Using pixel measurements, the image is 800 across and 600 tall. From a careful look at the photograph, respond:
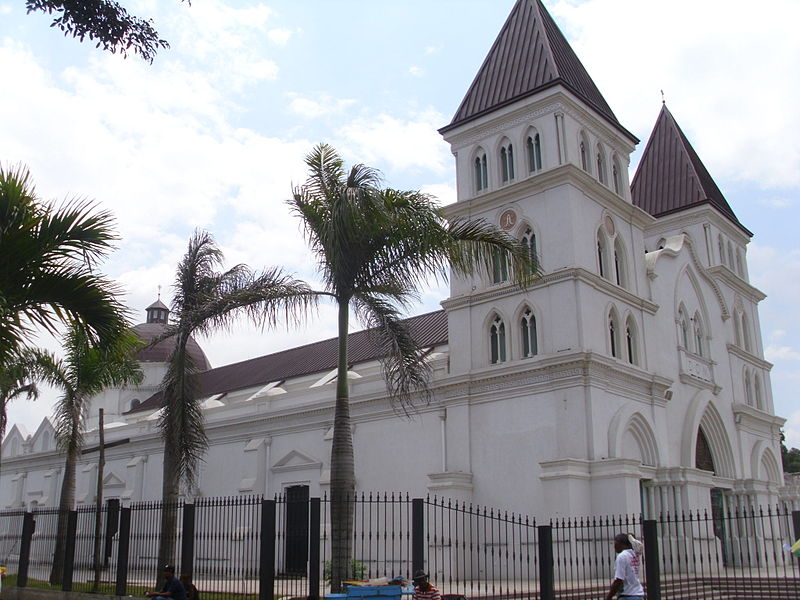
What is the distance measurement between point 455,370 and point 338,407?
10.6 meters

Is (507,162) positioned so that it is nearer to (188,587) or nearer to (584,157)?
(584,157)

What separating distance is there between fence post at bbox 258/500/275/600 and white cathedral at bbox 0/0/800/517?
22.1ft

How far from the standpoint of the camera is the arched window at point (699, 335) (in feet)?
100

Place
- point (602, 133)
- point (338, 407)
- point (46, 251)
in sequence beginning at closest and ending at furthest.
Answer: point (46, 251)
point (338, 407)
point (602, 133)

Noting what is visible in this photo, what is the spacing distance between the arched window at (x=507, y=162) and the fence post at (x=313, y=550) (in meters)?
15.4

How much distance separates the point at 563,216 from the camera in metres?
25.0

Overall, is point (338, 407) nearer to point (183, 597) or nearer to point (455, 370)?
point (183, 597)

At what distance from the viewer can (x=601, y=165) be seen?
2789 centimetres

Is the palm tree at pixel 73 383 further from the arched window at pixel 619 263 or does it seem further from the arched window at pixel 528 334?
the arched window at pixel 619 263

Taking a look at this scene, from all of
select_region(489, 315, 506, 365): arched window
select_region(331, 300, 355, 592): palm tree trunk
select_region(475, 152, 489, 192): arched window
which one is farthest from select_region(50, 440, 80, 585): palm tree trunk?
select_region(475, 152, 489, 192): arched window

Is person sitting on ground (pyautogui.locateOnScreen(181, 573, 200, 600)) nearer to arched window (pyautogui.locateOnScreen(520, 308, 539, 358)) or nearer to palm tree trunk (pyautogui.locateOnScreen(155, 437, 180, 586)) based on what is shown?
palm tree trunk (pyautogui.locateOnScreen(155, 437, 180, 586))

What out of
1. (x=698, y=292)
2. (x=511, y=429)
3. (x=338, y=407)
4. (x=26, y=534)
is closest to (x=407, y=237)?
(x=338, y=407)

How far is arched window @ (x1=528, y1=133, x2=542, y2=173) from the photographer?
26281mm

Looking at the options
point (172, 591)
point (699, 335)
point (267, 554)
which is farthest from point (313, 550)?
point (699, 335)
